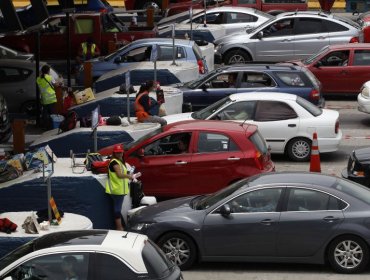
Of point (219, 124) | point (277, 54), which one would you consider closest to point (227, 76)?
point (219, 124)

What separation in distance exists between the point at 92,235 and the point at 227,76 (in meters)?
12.0

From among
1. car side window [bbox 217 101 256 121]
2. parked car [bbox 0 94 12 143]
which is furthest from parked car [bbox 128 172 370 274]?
parked car [bbox 0 94 12 143]

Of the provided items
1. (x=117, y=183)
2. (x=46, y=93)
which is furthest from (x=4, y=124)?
(x=117, y=183)

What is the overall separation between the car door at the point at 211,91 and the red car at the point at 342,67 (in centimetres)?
381

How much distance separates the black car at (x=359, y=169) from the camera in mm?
Result: 16531

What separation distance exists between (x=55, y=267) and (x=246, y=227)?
147 inches

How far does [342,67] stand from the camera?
84.4 ft

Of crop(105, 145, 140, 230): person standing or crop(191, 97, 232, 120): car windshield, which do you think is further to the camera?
crop(191, 97, 232, 120): car windshield

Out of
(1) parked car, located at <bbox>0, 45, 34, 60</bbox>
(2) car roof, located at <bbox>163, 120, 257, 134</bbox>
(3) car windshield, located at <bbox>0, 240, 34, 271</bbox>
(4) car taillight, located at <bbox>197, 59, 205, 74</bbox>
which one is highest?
(3) car windshield, located at <bbox>0, 240, 34, 271</bbox>

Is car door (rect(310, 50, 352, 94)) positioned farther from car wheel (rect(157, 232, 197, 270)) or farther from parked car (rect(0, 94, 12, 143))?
car wheel (rect(157, 232, 197, 270))

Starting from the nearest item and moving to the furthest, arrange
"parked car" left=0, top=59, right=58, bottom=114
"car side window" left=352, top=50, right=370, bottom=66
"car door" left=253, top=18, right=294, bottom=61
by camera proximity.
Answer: "parked car" left=0, top=59, right=58, bottom=114, "car side window" left=352, top=50, right=370, bottom=66, "car door" left=253, top=18, right=294, bottom=61

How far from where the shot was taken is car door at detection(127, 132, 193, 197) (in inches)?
653

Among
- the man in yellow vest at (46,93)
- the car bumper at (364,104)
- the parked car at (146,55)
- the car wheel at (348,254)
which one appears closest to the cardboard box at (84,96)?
the man in yellow vest at (46,93)

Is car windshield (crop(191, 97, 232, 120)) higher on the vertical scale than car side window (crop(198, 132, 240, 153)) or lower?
lower
